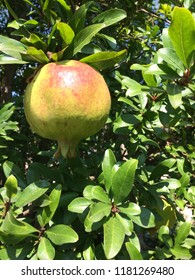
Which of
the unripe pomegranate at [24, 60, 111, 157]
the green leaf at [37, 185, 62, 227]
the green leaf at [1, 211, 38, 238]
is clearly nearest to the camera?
the unripe pomegranate at [24, 60, 111, 157]

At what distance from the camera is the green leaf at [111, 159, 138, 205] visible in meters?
→ 1.11

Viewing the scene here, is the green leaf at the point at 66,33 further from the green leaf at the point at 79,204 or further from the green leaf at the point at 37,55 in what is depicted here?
the green leaf at the point at 79,204

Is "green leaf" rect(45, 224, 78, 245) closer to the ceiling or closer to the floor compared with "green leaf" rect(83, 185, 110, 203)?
closer to the floor

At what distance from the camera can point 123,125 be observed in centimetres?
138

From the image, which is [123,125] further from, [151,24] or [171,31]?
[151,24]

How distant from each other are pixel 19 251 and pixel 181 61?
764mm

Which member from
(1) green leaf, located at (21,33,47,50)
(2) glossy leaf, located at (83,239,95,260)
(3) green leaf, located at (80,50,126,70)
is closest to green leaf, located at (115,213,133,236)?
(2) glossy leaf, located at (83,239,95,260)

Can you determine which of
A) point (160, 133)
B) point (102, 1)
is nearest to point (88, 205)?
point (160, 133)

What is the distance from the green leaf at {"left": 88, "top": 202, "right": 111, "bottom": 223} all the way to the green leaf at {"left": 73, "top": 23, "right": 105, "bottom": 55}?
46cm

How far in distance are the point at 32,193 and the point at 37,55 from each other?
419mm

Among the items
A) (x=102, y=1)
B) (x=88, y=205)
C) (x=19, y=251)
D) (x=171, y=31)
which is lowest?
(x=19, y=251)

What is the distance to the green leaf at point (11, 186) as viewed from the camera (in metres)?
1.09

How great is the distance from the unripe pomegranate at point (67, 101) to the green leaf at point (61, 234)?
11.8 inches

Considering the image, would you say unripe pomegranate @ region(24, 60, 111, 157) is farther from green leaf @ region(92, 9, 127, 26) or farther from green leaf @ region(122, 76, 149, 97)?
green leaf @ region(92, 9, 127, 26)
